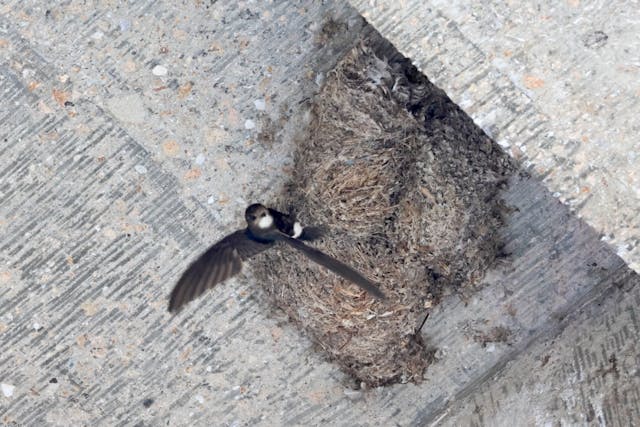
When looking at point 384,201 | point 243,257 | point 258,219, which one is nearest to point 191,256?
point 243,257

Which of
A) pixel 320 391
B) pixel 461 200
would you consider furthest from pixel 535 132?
pixel 320 391

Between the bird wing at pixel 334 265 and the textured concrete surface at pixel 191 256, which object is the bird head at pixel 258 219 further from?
the textured concrete surface at pixel 191 256

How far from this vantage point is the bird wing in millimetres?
2875

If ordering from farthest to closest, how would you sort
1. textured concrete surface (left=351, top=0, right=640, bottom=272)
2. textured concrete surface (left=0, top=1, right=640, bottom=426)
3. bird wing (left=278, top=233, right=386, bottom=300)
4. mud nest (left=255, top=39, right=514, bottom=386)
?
textured concrete surface (left=0, top=1, right=640, bottom=426) → mud nest (left=255, top=39, right=514, bottom=386) → bird wing (left=278, top=233, right=386, bottom=300) → textured concrete surface (left=351, top=0, right=640, bottom=272)

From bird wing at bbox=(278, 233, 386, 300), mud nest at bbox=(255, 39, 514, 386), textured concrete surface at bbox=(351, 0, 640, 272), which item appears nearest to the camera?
textured concrete surface at bbox=(351, 0, 640, 272)

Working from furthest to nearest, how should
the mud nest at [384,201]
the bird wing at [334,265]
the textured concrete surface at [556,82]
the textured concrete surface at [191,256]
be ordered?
the textured concrete surface at [191,256] < the mud nest at [384,201] < the bird wing at [334,265] < the textured concrete surface at [556,82]

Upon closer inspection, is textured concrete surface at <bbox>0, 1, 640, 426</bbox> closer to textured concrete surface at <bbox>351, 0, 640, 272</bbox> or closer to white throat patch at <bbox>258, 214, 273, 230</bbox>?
white throat patch at <bbox>258, 214, 273, 230</bbox>

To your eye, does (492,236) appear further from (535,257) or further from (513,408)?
(513,408)

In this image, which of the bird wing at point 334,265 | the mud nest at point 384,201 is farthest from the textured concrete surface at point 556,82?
the bird wing at point 334,265

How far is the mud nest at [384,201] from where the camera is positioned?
3.03 meters

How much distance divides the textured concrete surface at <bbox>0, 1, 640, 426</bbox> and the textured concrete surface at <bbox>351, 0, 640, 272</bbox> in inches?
35.8

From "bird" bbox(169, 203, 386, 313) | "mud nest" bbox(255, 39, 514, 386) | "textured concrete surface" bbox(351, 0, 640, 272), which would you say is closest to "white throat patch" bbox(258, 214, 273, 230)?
"bird" bbox(169, 203, 386, 313)

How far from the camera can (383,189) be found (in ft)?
10.1

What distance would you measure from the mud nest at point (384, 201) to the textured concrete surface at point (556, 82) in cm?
55
